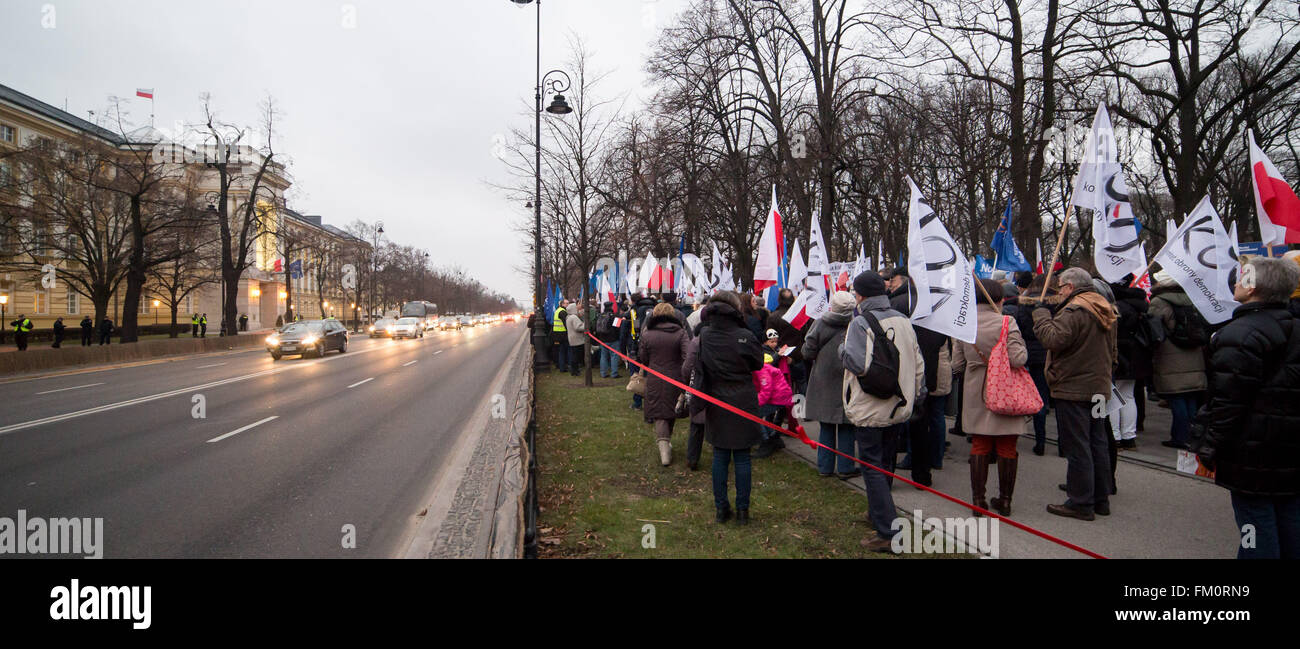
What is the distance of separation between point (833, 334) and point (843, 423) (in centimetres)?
101

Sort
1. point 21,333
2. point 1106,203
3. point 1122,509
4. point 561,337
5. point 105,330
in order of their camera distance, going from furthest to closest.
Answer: point 105,330 < point 21,333 < point 561,337 < point 1106,203 < point 1122,509

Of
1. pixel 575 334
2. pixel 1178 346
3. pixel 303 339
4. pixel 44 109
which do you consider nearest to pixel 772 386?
pixel 1178 346

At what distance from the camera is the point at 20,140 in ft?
145

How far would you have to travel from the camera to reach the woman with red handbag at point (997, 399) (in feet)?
16.5

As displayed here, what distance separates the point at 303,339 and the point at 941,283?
25.5 meters

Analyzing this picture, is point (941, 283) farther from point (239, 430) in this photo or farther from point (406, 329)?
point (406, 329)

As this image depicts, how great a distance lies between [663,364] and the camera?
297 inches

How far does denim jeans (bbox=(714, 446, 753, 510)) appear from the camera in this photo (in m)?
5.19

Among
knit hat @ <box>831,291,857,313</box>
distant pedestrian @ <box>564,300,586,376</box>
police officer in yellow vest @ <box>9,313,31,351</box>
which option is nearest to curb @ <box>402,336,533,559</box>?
knit hat @ <box>831,291,857,313</box>

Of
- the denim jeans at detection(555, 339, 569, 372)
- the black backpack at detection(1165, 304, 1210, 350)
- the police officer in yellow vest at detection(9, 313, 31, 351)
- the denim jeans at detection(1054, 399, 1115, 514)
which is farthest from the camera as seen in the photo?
the police officer in yellow vest at detection(9, 313, 31, 351)

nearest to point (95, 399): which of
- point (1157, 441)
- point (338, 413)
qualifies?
point (338, 413)

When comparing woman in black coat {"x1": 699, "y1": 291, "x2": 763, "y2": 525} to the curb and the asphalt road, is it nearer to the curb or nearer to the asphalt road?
the curb

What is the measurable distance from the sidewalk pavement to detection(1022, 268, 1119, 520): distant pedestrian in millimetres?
231

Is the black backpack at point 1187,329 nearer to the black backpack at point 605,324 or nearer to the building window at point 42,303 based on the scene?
the black backpack at point 605,324
